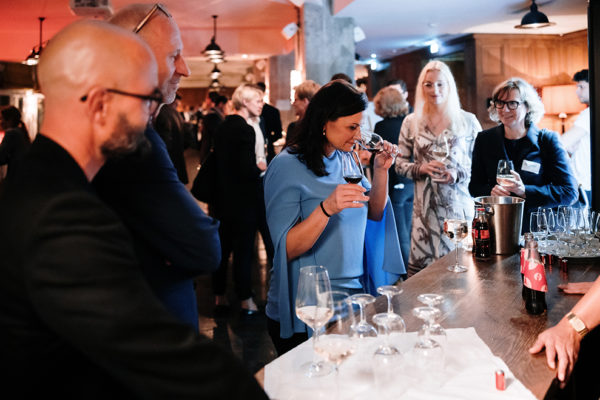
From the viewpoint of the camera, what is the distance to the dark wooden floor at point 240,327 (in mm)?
3623

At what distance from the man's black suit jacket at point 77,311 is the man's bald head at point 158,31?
2.26 ft

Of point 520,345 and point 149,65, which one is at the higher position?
point 149,65

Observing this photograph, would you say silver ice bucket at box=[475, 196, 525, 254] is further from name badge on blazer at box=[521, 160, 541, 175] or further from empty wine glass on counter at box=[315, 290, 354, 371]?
empty wine glass on counter at box=[315, 290, 354, 371]

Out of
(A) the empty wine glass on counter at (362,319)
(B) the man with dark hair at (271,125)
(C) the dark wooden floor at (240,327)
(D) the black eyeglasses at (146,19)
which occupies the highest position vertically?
(B) the man with dark hair at (271,125)

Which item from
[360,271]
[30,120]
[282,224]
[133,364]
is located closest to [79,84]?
[133,364]

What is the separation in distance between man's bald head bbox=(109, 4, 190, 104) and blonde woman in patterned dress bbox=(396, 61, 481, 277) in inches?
88.4

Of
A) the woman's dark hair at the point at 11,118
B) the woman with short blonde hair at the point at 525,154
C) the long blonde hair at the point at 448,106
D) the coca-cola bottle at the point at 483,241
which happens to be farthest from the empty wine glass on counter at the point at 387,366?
the woman's dark hair at the point at 11,118

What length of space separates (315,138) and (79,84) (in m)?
1.37

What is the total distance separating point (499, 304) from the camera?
1838 mm

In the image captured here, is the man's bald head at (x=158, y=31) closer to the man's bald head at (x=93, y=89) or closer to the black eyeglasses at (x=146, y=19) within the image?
the black eyeglasses at (x=146, y=19)

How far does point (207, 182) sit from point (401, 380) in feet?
11.6

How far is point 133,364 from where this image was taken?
2.72 ft

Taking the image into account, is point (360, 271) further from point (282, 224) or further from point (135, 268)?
point (135, 268)

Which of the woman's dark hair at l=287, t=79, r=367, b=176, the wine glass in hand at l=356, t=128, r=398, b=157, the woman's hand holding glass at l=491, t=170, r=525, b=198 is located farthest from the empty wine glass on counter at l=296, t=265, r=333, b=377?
the woman's hand holding glass at l=491, t=170, r=525, b=198
